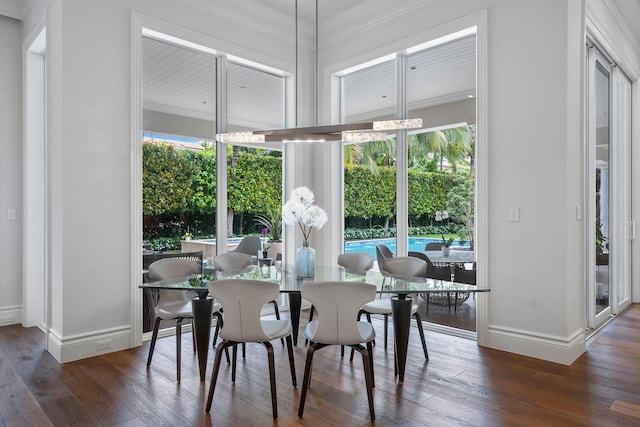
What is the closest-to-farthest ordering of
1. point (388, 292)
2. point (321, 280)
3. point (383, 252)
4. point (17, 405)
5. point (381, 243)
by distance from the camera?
point (17, 405) < point (388, 292) < point (321, 280) < point (383, 252) < point (381, 243)

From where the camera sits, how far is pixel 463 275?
4.03 metres

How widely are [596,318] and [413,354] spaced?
2.09 m

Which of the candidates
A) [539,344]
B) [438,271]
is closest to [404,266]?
[438,271]

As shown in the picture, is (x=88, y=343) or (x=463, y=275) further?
(x=463, y=275)

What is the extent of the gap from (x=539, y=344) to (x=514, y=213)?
3.53 feet


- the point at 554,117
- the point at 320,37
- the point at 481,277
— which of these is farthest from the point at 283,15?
the point at 481,277

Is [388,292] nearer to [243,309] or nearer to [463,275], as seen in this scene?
[243,309]

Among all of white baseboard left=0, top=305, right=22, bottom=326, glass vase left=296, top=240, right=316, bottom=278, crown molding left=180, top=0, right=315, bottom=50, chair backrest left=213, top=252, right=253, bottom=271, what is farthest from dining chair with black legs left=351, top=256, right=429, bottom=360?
white baseboard left=0, top=305, right=22, bottom=326

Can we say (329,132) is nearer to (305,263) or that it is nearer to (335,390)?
(305,263)

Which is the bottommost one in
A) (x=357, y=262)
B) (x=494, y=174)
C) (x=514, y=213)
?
(x=357, y=262)

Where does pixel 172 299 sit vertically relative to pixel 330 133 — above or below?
below

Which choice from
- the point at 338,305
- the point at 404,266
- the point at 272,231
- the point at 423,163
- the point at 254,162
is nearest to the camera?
the point at 338,305

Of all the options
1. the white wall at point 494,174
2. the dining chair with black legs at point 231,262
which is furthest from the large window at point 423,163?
the dining chair with black legs at point 231,262

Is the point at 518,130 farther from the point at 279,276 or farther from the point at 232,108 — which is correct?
the point at 232,108
